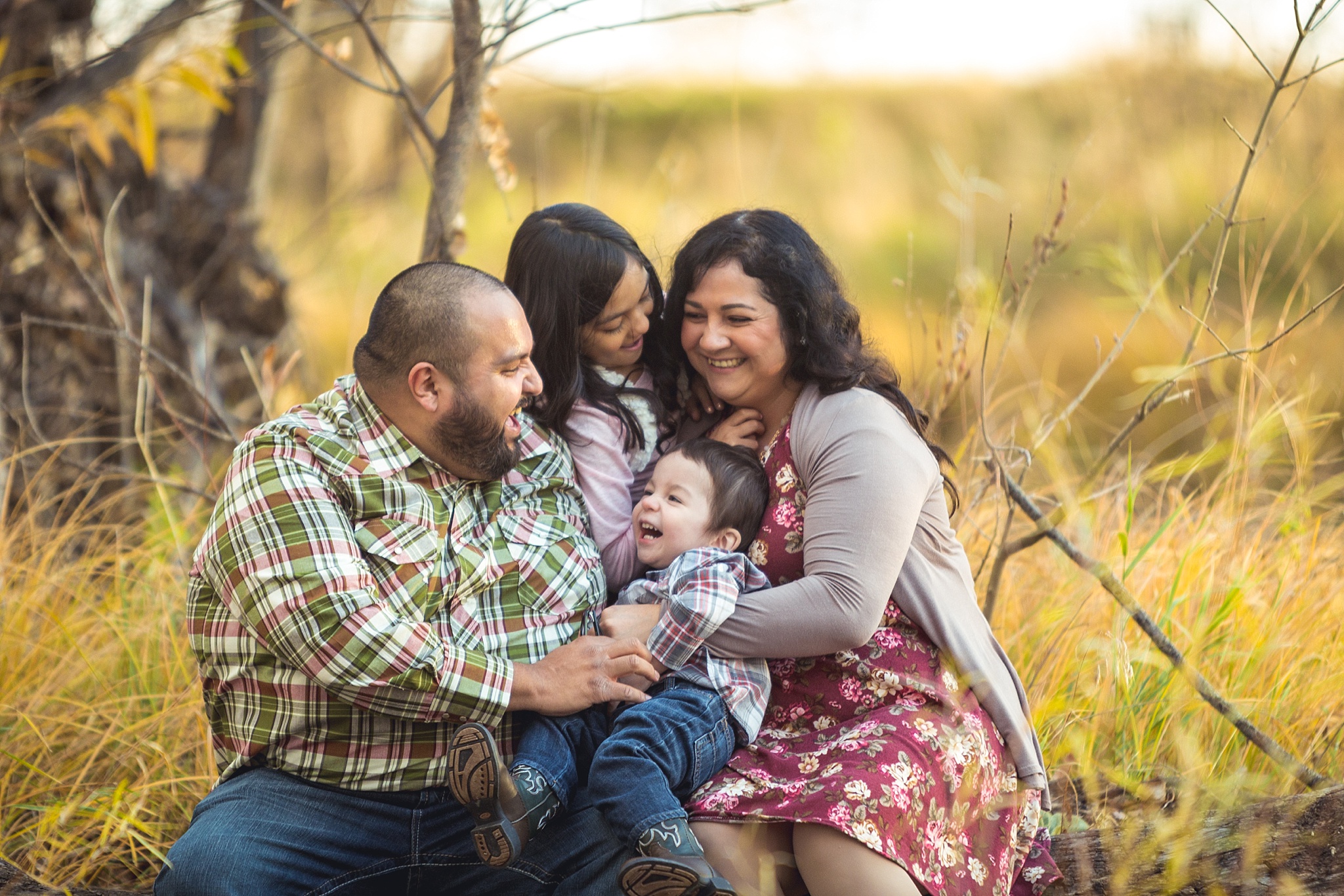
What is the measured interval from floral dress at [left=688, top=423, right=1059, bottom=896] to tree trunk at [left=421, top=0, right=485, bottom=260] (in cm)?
123

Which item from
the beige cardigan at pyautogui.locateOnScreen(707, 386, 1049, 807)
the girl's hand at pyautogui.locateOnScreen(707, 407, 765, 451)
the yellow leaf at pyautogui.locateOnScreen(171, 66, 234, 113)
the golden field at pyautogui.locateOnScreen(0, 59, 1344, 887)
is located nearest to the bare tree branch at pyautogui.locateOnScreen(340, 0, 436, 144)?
the golden field at pyautogui.locateOnScreen(0, 59, 1344, 887)

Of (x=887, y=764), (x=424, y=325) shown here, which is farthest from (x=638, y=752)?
(x=424, y=325)

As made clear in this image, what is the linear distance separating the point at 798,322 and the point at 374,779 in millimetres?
1316

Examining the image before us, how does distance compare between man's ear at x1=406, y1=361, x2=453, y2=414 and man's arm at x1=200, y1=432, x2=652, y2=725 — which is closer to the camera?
man's arm at x1=200, y1=432, x2=652, y2=725

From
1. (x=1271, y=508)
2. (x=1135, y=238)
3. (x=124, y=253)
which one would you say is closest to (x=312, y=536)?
(x=1271, y=508)

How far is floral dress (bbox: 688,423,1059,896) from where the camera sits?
207 cm

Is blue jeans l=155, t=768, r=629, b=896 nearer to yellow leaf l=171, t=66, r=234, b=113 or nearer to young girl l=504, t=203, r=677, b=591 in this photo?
young girl l=504, t=203, r=677, b=591

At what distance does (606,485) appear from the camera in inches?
103

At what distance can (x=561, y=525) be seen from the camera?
250 cm

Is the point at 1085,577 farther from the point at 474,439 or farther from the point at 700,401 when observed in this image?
the point at 474,439

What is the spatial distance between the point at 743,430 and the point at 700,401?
0.18m

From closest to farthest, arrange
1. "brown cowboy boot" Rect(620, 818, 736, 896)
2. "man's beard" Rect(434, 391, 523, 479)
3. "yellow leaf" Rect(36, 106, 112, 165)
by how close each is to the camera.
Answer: "brown cowboy boot" Rect(620, 818, 736, 896) → "man's beard" Rect(434, 391, 523, 479) → "yellow leaf" Rect(36, 106, 112, 165)

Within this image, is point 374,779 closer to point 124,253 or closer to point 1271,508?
point 1271,508

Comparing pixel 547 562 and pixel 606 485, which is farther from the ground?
pixel 606 485
